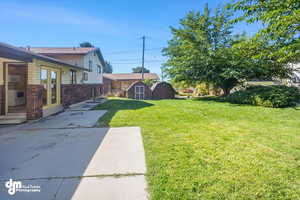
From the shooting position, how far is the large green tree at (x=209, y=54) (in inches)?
508

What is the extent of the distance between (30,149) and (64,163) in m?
1.32

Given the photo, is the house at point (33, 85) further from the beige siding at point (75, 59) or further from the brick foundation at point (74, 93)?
the beige siding at point (75, 59)

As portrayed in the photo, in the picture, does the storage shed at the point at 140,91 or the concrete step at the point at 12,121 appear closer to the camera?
the concrete step at the point at 12,121

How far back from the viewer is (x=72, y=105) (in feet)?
34.6

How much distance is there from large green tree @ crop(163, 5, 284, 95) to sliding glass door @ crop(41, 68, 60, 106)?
1023 centimetres

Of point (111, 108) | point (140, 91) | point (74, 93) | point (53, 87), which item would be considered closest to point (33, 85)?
point (53, 87)

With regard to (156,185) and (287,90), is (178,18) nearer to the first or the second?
(287,90)

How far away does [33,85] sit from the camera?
630 cm

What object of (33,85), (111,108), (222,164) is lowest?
(222,164)

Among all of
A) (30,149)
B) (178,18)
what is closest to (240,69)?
(178,18)

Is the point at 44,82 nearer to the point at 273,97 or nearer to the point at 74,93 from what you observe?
the point at 74,93
